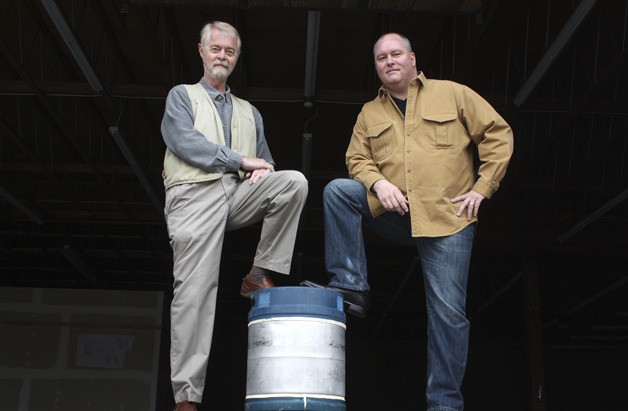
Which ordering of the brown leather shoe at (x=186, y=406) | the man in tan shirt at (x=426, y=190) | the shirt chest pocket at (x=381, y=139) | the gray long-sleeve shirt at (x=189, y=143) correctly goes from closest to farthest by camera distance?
the brown leather shoe at (x=186, y=406)
the man in tan shirt at (x=426, y=190)
the gray long-sleeve shirt at (x=189, y=143)
the shirt chest pocket at (x=381, y=139)

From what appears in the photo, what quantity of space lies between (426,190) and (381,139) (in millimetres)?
353

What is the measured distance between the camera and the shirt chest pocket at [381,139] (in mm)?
3715

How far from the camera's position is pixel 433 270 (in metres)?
3.54

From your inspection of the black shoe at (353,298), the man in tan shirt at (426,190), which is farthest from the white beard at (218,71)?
the black shoe at (353,298)

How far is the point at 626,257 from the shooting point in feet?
45.3

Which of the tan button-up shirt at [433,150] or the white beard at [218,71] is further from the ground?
the white beard at [218,71]

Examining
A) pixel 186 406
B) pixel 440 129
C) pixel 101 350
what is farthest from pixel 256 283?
pixel 101 350

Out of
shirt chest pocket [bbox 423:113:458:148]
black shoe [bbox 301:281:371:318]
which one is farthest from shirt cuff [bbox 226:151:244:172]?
shirt chest pocket [bbox 423:113:458:148]

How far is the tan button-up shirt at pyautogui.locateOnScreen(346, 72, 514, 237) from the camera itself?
11.7ft

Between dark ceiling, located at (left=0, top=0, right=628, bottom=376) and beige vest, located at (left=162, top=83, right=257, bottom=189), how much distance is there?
6.74ft

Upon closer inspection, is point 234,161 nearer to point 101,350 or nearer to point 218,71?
point 218,71

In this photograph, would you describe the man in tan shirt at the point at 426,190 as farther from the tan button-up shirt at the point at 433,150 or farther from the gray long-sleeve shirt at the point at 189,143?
the gray long-sleeve shirt at the point at 189,143

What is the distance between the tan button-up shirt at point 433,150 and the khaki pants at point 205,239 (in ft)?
1.30

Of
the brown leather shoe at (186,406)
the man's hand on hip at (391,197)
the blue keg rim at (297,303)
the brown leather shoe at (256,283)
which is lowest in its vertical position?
the brown leather shoe at (186,406)
